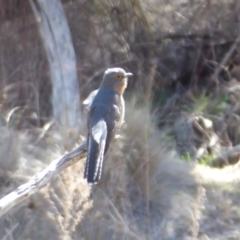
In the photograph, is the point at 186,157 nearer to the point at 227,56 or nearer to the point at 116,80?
the point at 227,56

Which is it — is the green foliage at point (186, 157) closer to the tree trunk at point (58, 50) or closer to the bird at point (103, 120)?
the tree trunk at point (58, 50)

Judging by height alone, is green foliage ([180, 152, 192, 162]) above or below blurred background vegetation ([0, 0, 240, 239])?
below

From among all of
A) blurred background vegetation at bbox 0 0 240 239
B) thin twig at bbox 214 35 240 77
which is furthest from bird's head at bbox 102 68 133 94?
thin twig at bbox 214 35 240 77

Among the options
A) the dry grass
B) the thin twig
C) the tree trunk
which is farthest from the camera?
the thin twig

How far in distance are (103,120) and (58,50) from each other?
3147 millimetres

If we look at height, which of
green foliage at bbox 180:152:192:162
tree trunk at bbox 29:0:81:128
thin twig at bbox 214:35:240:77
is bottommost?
green foliage at bbox 180:152:192:162

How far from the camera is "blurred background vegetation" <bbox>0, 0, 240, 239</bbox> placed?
786 cm

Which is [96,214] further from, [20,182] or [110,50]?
[110,50]

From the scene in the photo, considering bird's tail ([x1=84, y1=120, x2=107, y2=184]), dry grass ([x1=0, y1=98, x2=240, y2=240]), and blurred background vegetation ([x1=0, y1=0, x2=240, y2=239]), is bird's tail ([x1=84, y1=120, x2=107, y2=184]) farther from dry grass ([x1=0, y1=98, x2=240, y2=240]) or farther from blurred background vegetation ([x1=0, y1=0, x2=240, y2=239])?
dry grass ([x1=0, y1=98, x2=240, y2=240])

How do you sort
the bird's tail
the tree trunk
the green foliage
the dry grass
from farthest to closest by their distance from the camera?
1. the green foliage
2. the tree trunk
3. the dry grass
4. the bird's tail

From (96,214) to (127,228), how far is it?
498 mm

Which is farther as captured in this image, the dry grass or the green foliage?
the green foliage

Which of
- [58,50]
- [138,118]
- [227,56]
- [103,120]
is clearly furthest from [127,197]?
[227,56]

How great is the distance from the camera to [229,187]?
893 centimetres
